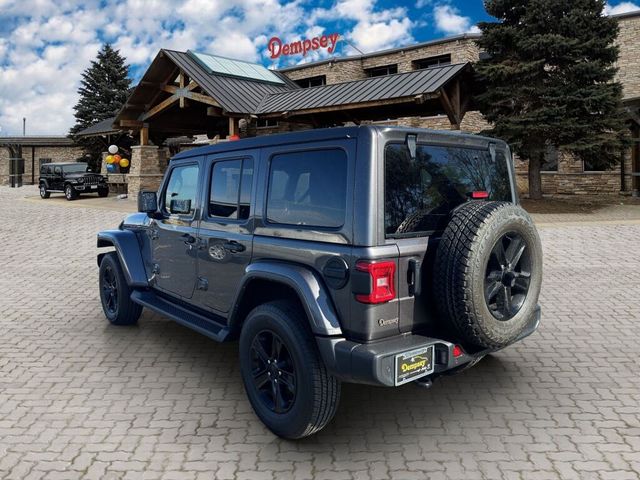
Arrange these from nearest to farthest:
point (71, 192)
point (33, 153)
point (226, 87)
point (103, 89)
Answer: point (226, 87) → point (71, 192) → point (103, 89) → point (33, 153)

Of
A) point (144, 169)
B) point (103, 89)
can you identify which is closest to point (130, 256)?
point (144, 169)

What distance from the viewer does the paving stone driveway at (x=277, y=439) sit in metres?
3.34

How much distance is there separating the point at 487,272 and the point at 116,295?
172 inches

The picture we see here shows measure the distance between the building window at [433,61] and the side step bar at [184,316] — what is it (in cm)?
2732

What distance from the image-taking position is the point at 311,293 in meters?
3.36

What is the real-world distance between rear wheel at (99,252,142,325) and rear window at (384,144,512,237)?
149 inches

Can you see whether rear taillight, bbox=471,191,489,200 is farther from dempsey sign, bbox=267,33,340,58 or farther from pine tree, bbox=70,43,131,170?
pine tree, bbox=70,43,131,170

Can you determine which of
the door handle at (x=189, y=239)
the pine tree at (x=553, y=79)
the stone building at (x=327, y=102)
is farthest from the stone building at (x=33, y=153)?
the door handle at (x=189, y=239)

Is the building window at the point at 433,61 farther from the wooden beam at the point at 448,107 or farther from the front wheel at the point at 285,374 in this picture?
the front wheel at the point at 285,374

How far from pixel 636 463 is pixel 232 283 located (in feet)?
9.44

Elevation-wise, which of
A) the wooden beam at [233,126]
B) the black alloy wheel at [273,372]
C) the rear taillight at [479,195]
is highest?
the wooden beam at [233,126]

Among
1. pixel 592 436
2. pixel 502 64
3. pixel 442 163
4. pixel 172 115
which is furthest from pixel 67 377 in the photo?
pixel 172 115

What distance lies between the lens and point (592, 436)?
12.0ft

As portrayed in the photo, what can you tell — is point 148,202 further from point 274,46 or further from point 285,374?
point 274,46
